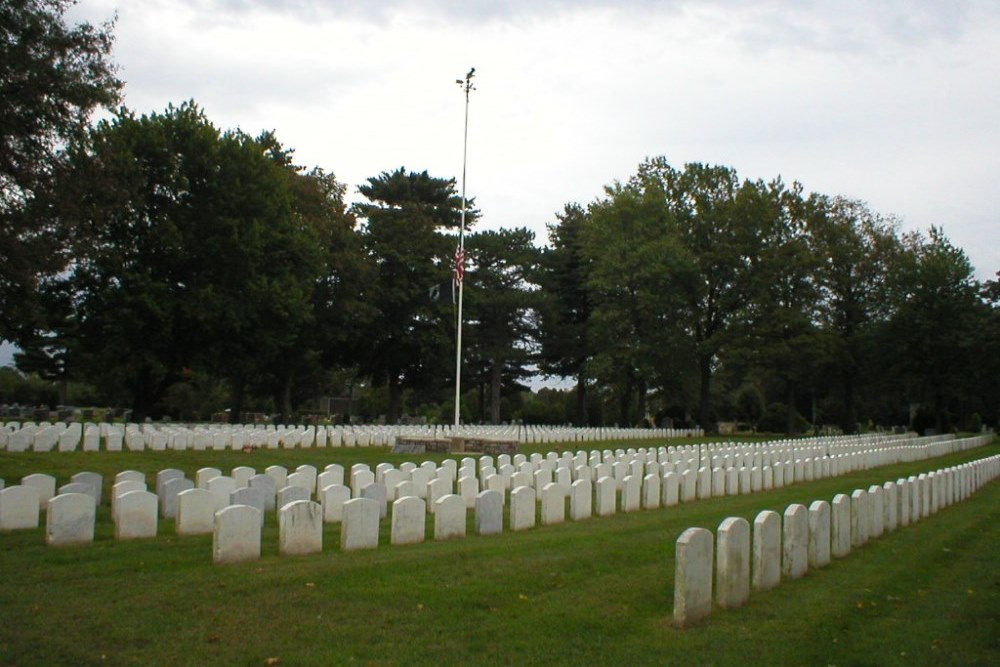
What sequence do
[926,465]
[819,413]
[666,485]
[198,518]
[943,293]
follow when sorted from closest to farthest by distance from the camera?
[198,518], [666,485], [926,465], [943,293], [819,413]

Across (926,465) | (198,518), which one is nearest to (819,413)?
(926,465)

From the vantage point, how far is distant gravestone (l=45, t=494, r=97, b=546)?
31.3ft

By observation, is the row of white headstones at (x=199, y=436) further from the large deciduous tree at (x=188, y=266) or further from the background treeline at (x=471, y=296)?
the large deciduous tree at (x=188, y=266)

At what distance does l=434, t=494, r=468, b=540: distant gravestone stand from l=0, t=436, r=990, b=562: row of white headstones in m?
Answer: 0.01

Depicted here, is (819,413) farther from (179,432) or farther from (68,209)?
(68,209)

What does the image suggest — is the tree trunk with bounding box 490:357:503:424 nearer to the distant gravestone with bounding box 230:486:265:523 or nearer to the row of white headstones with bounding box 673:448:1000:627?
the row of white headstones with bounding box 673:448:1000:627

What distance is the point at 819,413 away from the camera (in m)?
73.9

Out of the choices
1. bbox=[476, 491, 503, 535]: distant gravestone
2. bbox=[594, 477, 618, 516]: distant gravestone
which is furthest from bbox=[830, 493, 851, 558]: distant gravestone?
bbox=[594, 477, 618, 516]: distant gravestone

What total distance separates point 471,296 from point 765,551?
1774 inches

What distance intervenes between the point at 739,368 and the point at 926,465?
22.7 metres

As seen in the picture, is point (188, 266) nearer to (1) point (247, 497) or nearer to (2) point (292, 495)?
(2) point (292, 495)

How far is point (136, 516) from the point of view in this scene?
1013cm

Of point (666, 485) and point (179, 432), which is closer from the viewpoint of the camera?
point (666, 485)

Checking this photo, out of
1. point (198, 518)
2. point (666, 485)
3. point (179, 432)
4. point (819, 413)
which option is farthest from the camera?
point (819, 413)
